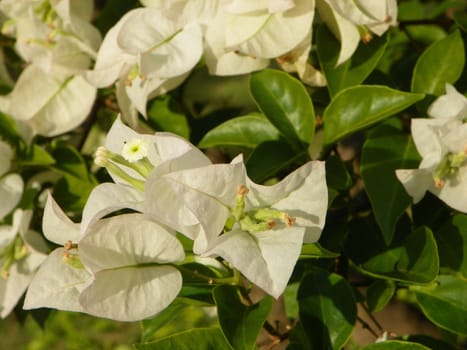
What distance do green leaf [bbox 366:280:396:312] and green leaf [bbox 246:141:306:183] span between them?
158 mm

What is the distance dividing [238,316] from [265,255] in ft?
0.35

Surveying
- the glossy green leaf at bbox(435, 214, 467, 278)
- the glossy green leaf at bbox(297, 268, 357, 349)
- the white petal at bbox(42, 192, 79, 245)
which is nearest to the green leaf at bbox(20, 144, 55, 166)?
the white petal at bbox(42, 192, 79, 245)

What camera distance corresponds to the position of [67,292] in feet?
2.02

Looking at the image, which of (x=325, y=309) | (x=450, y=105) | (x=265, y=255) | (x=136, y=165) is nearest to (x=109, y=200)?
(x=136, y=165)

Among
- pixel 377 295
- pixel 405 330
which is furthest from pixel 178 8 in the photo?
pixel 405 330

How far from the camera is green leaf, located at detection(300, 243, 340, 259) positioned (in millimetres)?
611

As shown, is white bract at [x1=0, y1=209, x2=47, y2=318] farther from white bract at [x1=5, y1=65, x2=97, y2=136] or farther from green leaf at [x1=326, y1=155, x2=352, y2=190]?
green leaf at [x1=326, y1=155, x2=352, y2=190]

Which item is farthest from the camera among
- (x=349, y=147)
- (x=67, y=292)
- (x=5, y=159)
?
(x=349, y=147)

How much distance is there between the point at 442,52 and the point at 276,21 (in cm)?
18

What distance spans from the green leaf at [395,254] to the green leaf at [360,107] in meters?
0.12

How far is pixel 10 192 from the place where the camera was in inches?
33.2

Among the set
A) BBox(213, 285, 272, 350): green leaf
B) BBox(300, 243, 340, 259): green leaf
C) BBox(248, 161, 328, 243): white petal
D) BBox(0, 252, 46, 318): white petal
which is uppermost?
BBox(248, 161, 328, 243): white petal

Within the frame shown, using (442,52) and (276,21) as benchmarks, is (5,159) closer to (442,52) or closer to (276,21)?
(276,21)

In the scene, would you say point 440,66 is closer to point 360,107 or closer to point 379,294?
point 360,107
